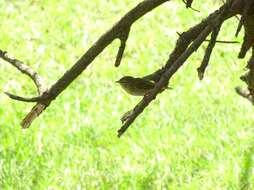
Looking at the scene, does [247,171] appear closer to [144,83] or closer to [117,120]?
[117,120]

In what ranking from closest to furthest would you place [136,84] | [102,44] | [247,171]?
1. [136,84]
2. [102,44]
3. [247,171]

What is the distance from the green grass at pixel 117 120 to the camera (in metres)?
4.64

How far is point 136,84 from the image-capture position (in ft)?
6.91

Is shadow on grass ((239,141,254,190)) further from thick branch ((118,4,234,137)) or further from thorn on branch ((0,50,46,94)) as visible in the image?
thick branch ((118,4,234,137))

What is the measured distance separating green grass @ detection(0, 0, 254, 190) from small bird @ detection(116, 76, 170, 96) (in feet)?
8.06

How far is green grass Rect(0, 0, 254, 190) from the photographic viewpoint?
183 inches

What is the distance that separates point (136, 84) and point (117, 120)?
3.39 metres

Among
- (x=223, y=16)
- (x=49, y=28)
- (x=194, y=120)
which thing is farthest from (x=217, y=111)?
(x=223, y=16)

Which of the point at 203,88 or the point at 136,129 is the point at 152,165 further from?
the point at 203,88

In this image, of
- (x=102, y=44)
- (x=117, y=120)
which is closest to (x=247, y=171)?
(x=117, y=120)

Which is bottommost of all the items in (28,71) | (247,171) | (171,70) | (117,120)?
(117,120)

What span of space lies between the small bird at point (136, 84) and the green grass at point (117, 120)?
246 centimetres

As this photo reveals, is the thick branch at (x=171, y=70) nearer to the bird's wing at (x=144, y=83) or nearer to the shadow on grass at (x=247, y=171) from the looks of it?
the bird's wing at (x=144, y=83)

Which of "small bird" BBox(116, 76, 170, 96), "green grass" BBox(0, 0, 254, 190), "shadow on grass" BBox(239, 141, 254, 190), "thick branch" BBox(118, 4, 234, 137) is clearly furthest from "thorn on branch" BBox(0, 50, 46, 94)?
"shadow on grass" BBox(239, 141, 254, 190)
